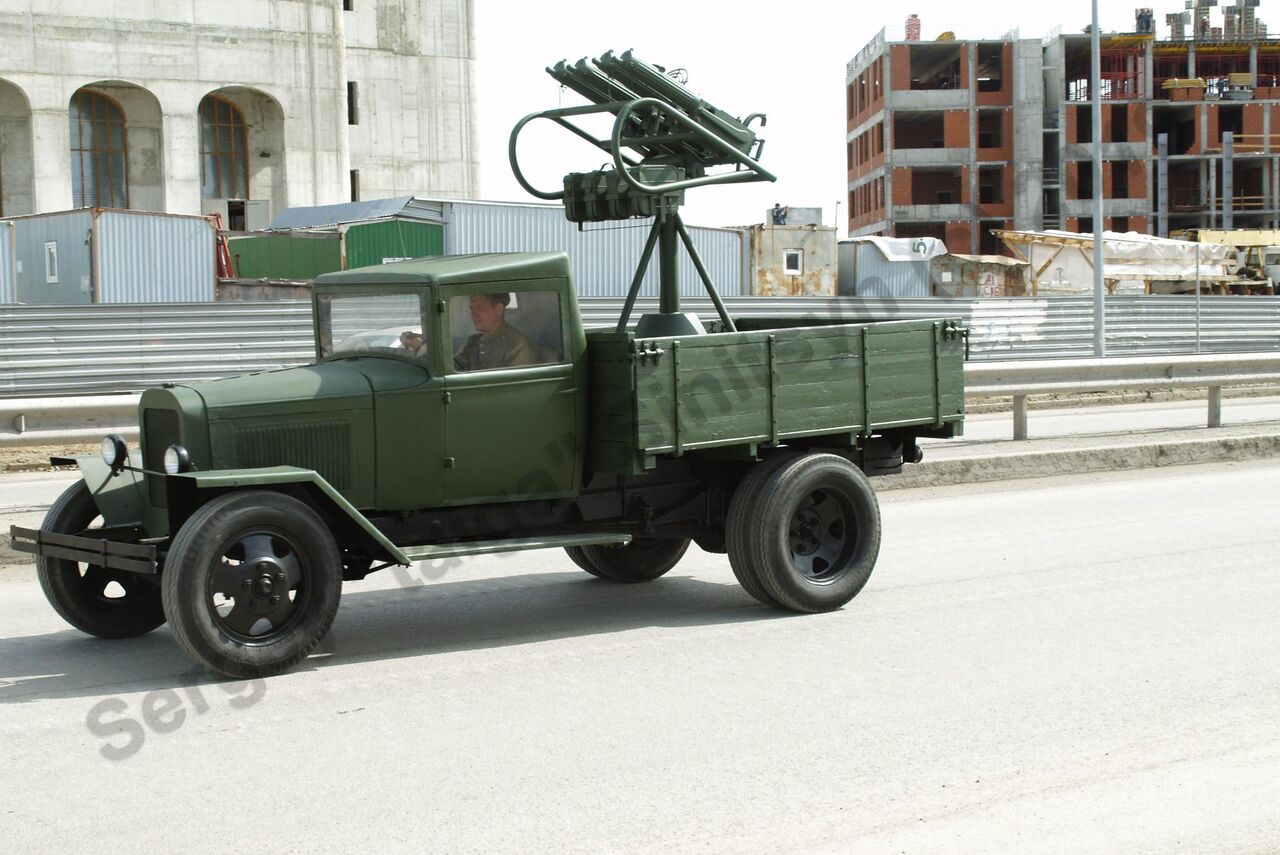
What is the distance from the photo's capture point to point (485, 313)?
7398mm

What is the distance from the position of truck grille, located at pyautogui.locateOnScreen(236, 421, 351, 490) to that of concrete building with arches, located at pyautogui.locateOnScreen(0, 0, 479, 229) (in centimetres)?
4658

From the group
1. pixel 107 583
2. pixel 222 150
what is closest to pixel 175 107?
pixel 222 150

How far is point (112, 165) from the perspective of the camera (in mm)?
53188

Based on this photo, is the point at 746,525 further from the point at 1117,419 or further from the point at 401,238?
the point at 401,238

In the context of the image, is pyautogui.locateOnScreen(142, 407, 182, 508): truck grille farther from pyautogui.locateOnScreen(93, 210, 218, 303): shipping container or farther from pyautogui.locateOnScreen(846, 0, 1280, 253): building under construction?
pyautogui.locateOnScreen(846, 0, 1280, 253): building under construction

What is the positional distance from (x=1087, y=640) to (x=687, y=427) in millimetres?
2225

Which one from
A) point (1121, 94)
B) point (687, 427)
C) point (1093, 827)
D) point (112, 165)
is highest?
point (1121, 94)

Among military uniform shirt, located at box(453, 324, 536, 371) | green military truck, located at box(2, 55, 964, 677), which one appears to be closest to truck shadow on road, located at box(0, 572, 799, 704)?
green military truck, located at box(2, 55, 964, 677)

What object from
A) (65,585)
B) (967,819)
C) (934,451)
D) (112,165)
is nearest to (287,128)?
(112,165)

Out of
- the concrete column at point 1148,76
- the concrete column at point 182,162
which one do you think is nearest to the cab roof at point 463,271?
the concrete column at point 182,162

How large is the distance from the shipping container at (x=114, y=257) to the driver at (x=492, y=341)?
90.4ft

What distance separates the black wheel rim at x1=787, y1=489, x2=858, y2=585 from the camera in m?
8.18

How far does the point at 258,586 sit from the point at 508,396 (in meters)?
1.62

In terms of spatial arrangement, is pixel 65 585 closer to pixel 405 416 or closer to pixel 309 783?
pixel 405 416
